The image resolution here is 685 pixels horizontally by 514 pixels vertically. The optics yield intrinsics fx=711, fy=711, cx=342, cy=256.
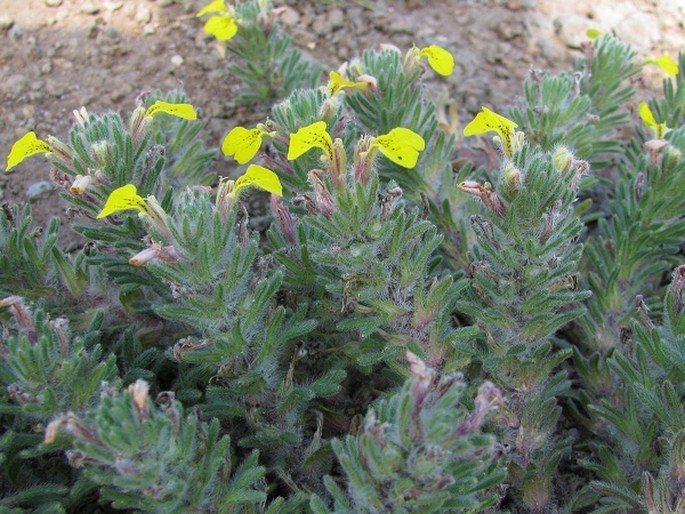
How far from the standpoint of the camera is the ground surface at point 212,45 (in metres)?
4.84

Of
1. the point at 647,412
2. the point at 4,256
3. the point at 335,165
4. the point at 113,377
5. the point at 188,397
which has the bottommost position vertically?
the point at 647,412

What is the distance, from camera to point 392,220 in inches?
118

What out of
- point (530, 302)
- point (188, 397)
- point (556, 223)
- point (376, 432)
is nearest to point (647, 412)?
point (530, 302)

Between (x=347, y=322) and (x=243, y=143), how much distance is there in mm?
1014

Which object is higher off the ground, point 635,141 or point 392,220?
point 392,220

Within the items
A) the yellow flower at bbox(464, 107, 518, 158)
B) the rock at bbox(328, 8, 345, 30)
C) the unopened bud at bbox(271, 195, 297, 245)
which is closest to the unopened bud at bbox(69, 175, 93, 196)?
the unopened bud at bbox(271, 195, 297, 245)

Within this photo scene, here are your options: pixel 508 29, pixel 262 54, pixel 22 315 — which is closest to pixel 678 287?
pixel 22 315

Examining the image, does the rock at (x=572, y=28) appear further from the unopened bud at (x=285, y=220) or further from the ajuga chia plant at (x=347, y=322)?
the unopened bud at (x=285, y=220)

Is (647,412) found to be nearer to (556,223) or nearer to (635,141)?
(556,223)

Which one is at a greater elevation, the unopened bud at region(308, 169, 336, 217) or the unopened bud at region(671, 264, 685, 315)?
the unopened bud at region(308, 169, 336, 217)

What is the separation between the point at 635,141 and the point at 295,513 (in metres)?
2.97

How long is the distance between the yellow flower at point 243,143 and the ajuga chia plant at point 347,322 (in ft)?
0.04

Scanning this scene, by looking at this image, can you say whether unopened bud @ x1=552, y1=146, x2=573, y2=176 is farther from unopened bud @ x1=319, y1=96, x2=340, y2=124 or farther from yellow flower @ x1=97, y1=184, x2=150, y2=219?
yellow flower @ x1=97, y1=184, x2=150, y2=219

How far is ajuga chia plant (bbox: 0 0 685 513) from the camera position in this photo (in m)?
2.65
